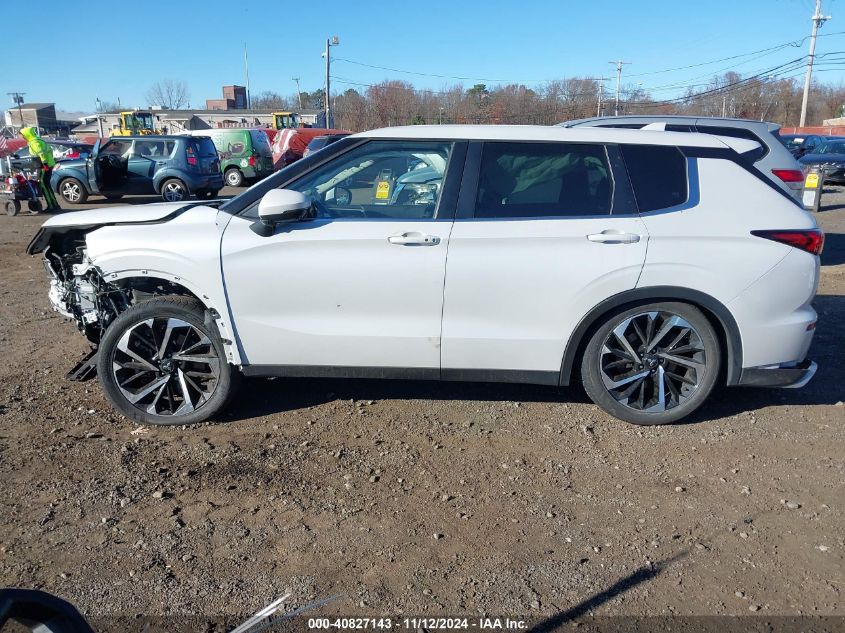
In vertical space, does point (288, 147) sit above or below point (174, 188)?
above

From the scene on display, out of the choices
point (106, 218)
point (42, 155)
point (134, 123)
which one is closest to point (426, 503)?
point (106, 218)

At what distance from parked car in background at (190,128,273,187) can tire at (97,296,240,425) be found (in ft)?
64.5

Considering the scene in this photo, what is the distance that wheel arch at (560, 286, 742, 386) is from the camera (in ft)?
12.7

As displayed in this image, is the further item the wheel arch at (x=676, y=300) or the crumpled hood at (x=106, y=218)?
the crumpled hood at (x=106, y=218)

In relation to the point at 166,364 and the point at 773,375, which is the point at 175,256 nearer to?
the point at 166,364

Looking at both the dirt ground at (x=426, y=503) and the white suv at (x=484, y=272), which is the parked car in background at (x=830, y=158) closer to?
the white suv at (x=484, y=272)

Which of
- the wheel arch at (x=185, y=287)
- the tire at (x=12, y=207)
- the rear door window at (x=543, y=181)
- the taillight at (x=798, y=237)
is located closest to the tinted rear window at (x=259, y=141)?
the tire at (x=12, y=207)

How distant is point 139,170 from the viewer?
55.0ft

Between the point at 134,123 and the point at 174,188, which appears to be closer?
the point at 174,188

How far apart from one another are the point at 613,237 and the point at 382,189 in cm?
145

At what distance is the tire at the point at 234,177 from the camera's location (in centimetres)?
2294

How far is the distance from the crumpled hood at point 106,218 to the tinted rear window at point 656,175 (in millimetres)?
2651

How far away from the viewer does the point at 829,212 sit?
622 inches

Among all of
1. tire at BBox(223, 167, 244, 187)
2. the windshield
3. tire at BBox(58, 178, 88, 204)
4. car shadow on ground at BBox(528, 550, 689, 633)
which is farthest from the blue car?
the windshield
